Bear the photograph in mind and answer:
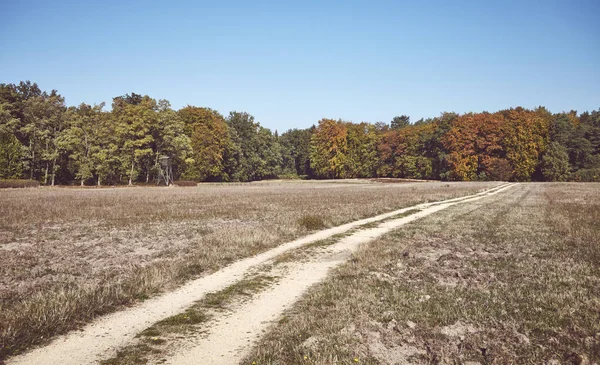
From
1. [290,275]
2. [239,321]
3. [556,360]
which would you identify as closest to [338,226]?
[290,275]

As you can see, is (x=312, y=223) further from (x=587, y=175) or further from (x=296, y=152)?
(x=296, y=152)

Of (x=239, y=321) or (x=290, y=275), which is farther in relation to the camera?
(x=290, y=275)

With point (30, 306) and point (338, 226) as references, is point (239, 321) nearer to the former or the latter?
point (30, 306)

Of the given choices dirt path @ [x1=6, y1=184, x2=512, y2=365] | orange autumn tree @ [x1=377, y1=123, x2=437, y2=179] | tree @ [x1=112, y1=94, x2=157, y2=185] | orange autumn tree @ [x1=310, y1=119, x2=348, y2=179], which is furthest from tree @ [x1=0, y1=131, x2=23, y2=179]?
orange autumn tree @ [x1=377, y1=123, x2=437, y2=179]

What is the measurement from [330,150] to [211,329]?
102249 millimetres

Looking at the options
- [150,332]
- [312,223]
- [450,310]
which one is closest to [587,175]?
[312,223]

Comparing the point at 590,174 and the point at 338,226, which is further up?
the point at 590,174

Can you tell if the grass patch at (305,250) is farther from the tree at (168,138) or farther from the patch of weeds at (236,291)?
the tree at (168,138)

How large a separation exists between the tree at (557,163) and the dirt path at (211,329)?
94748 millimetres

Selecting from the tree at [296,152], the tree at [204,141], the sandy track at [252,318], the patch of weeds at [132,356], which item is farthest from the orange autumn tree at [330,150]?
the patch of weeds at [132,356]

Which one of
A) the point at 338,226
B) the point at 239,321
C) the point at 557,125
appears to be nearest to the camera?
the point at 239,321

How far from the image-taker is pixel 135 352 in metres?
5.56

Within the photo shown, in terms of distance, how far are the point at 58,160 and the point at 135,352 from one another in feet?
262

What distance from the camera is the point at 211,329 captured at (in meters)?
6.43
